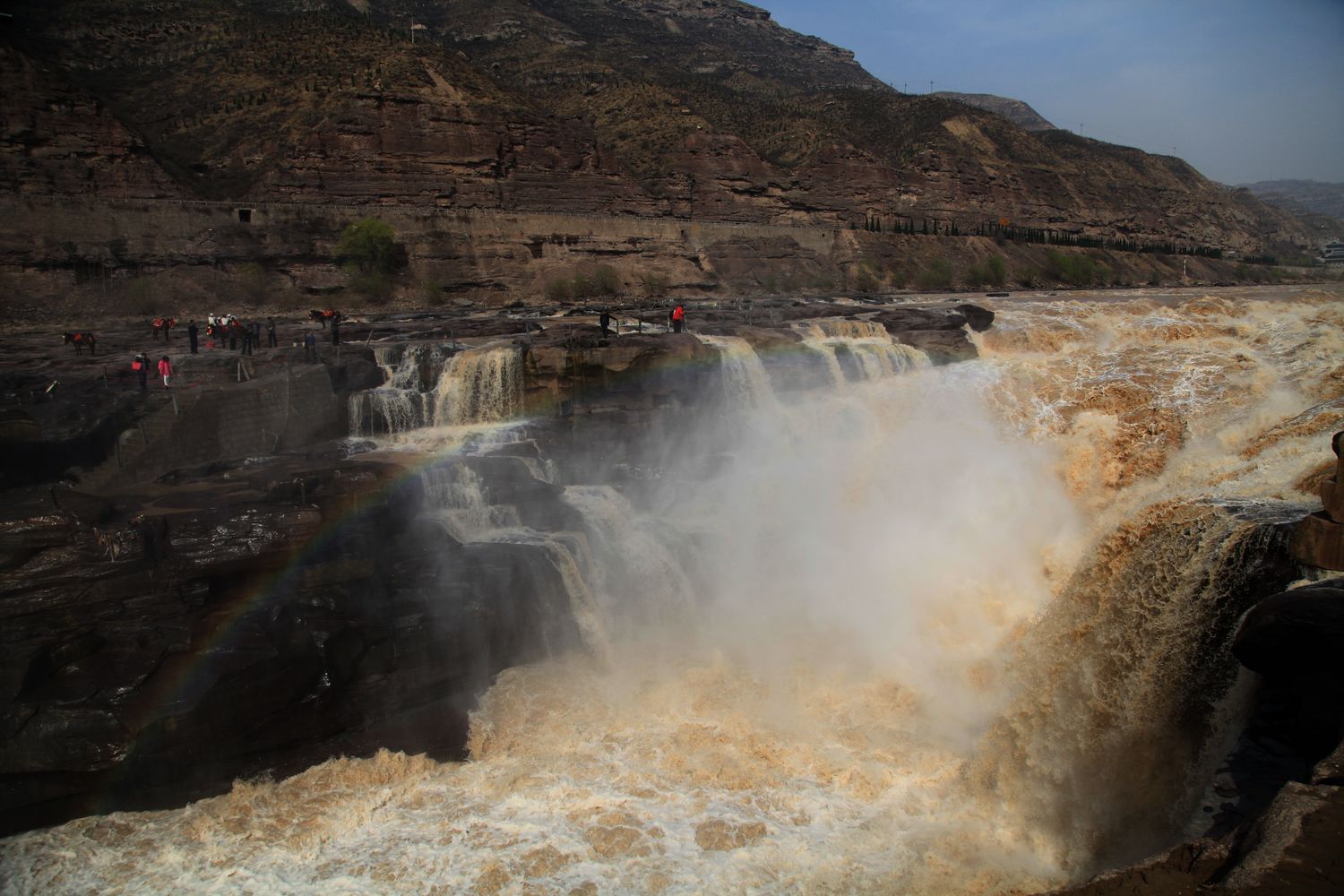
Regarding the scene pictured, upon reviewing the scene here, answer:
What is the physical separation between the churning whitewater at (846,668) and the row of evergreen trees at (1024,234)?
115ft

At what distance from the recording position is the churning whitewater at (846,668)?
8578 mm

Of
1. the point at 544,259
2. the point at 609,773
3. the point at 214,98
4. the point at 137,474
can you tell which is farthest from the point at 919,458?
the point at 214,98

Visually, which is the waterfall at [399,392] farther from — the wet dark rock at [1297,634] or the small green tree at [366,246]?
the small green tree at [366,246]

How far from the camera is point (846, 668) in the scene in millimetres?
12656

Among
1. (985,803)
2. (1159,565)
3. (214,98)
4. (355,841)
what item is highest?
(214,98)

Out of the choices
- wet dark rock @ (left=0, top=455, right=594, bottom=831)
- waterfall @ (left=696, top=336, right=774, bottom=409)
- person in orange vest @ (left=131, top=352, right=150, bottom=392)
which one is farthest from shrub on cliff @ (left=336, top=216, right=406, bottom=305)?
wet dark rock @ (left=0, top=455, right=594, bottom=831)

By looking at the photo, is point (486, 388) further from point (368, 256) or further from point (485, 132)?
point (485, 132)

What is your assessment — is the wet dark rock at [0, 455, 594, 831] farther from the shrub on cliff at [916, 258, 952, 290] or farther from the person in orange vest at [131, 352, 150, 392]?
the shrub on cliff at [916, 258, 952, 290]

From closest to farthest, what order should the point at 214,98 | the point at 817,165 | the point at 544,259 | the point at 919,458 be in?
the point at 919,458 < the point at 544,259 < the point at 214,98 < the point at 817,165

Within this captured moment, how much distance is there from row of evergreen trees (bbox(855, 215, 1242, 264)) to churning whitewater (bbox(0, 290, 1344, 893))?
3504 cm

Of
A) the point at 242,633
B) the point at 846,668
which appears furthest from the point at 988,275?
the point at 242,633

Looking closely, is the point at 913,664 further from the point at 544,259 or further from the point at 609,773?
the point at 544,259

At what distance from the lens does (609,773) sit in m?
10.6

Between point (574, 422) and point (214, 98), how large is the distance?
A: 35.3m
